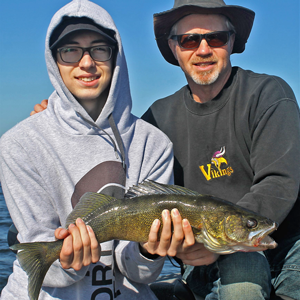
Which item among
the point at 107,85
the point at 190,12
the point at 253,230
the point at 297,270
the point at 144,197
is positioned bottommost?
the point at 297,270

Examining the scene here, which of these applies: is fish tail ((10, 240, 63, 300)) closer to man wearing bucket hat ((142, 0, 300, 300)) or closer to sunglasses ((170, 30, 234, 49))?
man wearing bucket hat ((142, 0, 300, 300))

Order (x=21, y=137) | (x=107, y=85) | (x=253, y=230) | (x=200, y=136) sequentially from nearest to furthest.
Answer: (x=253, y=230), (x=21, y=137), (x=107, y=85), (x=200, y=136)

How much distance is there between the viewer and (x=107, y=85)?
3.89m

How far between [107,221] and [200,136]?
1.83m

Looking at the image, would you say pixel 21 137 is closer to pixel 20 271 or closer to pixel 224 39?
pixel 20 271

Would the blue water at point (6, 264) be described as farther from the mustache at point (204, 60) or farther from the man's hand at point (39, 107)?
the mustache at point (204, 60)

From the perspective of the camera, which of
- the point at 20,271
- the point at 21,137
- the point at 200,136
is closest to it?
the point at 20,271

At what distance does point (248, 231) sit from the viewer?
2.98 m

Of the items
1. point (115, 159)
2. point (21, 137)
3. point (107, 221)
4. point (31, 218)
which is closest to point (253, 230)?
point (107, 221)

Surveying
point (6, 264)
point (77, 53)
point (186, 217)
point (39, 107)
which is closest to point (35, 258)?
point (186, 217)

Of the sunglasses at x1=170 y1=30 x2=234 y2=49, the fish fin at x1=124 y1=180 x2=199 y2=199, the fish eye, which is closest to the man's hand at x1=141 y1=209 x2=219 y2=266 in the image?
the fish fin at x1=124 y1=180 x2=199 y2=199

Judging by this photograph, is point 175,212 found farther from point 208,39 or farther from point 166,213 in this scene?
point 208,39

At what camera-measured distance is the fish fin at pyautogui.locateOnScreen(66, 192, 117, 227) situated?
123 inches

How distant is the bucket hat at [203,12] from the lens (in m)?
4.40
